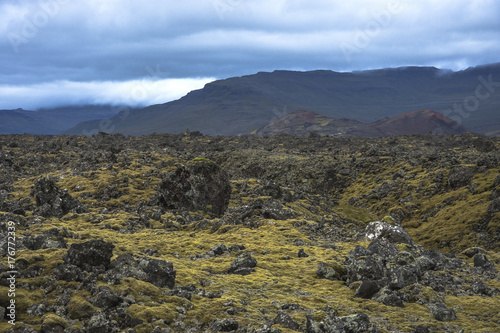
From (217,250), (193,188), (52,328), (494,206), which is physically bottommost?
(494,206)

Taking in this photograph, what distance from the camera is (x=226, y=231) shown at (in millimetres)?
33156

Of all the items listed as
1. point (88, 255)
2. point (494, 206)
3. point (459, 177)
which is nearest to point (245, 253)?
point (88, 255)

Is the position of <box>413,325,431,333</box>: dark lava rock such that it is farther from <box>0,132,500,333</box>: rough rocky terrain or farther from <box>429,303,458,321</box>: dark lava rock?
<box>429,303,458,321</box>: dark lava rock

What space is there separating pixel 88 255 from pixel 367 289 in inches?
454

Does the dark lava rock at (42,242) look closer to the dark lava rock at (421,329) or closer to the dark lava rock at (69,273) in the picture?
the dark lava rock at (69,273)

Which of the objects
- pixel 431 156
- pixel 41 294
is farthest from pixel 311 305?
pixel 431 156

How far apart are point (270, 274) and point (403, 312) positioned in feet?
22.5

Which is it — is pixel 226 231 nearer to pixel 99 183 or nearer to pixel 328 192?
pixel 99 183

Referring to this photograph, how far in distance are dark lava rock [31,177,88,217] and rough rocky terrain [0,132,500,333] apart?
0.12m

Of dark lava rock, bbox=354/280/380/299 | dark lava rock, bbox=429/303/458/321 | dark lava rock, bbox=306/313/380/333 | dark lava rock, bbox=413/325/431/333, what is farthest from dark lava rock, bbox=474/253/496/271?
dark lava rock, bbox=306/313/380/333

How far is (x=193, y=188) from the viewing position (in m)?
39.3

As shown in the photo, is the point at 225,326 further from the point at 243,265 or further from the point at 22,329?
the point at 243,265

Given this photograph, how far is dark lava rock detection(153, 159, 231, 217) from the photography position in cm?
3900

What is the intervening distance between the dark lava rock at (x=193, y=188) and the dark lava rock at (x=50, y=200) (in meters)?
7.22
